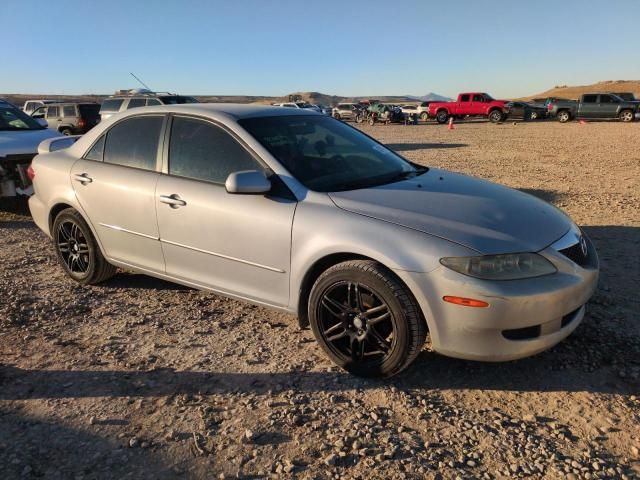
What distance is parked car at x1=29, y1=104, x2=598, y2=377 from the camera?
2.86 metres

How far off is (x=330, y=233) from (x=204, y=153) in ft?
4.27

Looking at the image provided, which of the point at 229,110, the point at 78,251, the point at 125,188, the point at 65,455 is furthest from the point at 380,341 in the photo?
the point at 78,251

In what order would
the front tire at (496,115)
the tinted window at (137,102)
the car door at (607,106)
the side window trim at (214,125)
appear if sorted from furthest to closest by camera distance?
the front tire at (496,115) → the car door at (607,106) → the tinted window at (137,102) → the side window trim at (214,125)

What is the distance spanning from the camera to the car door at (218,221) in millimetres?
3387

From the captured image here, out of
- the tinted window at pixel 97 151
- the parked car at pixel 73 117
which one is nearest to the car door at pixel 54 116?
the parked car at pixel 73 117

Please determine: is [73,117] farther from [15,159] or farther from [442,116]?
[442,116]

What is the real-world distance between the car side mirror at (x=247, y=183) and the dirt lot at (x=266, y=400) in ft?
3.73

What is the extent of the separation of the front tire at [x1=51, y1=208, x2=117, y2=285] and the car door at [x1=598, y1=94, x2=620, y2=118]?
3246 centimetres

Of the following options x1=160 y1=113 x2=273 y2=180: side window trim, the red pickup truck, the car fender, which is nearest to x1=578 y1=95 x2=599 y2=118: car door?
the red pickup truck

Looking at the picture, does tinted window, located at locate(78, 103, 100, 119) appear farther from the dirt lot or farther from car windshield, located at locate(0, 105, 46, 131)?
the dirt lot

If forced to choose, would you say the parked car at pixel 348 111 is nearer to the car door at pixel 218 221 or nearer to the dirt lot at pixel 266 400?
the car door at pixel 218 221

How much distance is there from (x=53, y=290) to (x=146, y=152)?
165 centimetres

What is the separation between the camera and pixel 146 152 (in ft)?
13.6

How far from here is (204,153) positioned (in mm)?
3818
